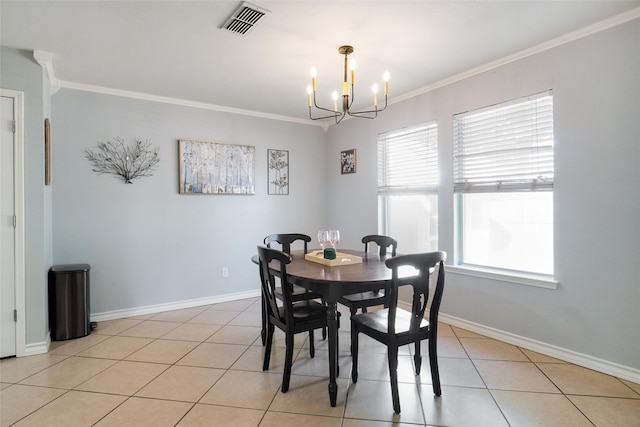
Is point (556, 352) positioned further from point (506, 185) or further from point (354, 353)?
point (354, 353)

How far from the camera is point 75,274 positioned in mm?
3004

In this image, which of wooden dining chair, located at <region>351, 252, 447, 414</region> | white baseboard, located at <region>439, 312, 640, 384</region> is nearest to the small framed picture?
white baseboard, located at <region>439, 312, 640, 384</region>

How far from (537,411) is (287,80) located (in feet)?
10.7

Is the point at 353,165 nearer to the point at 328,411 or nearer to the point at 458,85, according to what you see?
the point at 458,85

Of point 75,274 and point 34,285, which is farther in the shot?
point 75,274

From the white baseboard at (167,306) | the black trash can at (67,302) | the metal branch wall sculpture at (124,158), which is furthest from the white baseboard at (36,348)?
the metal branch wall sculpture at (124,158)

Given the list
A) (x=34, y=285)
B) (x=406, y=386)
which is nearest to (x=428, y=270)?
(x=406, y=386)

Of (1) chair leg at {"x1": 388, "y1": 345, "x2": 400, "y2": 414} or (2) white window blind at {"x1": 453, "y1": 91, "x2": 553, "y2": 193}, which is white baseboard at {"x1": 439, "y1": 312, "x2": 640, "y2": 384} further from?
(1) chair leg at {"x1": 388, "y1": 345, "x2": 400, "y2": 414}

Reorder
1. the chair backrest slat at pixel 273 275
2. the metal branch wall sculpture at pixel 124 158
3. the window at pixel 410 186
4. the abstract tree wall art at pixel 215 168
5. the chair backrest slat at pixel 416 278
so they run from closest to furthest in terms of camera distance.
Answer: the chair backrest slat at pixel 416 278 → the chair backrest slat at pixel 273 275 → the metal branch wall sculpture at pixel 124 158 → the window at pixel 410 186 → the abstract tree wall art at pixel 215 168

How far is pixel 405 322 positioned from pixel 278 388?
95 cm

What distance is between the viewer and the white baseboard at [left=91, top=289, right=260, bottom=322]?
11.5 ft

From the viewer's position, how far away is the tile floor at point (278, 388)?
1.88 m

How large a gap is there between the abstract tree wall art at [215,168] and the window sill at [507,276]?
8.85ft

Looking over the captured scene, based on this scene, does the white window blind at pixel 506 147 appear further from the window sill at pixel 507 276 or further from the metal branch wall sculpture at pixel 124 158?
the metal branch wall sculpture at pixel 124 158
